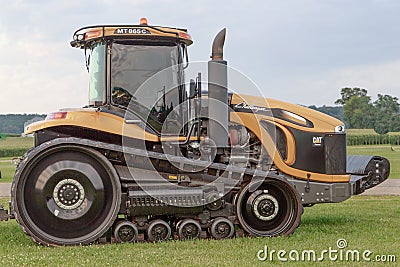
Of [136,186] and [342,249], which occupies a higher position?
[136,186]

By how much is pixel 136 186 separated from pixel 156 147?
2.08 feet

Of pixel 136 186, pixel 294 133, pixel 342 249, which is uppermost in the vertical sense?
pixel 294 133

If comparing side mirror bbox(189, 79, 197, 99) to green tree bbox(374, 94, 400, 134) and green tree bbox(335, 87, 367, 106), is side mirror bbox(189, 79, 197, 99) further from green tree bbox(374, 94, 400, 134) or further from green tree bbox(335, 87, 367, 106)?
green tree bbox(335, 87, 367, 106)

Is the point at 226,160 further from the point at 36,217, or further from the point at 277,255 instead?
the point at 36,217

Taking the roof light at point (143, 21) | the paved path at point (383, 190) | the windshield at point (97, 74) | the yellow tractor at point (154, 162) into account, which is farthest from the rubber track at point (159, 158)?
the paved path at point (383, 190)

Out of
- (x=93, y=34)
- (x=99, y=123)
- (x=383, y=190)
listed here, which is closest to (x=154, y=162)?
(x=99, y=123)

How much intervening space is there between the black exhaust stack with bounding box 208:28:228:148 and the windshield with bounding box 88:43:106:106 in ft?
5.20

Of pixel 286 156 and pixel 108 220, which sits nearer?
pixel 108 220

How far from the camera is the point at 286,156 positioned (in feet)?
35.2

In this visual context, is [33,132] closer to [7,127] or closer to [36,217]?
[36,217]

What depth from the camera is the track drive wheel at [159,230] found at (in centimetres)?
973

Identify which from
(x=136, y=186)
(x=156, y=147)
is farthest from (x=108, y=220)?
(x=156, y=147)

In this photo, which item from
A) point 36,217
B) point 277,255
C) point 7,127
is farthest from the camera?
point 7,127

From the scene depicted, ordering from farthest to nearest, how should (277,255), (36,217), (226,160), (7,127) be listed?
(7,127) < (226,160) < (36,217) < (277,255)
